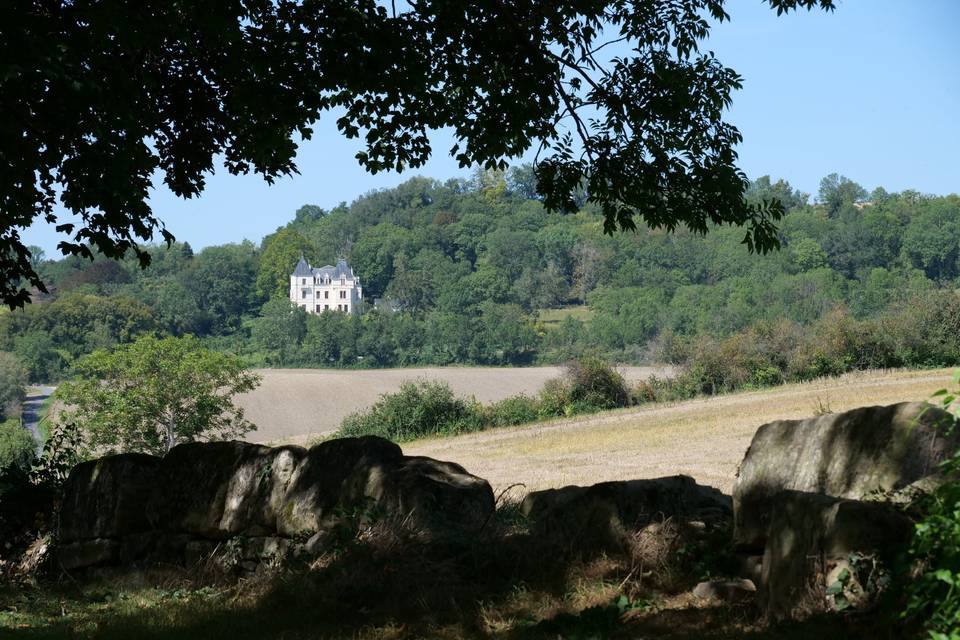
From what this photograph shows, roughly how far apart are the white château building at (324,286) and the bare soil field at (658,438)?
441ft

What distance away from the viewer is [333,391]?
94.8m

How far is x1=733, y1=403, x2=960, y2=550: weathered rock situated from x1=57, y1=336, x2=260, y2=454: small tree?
36579 millimetres

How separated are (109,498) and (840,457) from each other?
7.72 meters

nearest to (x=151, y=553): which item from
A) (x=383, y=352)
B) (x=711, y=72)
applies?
(x=711, y=72)

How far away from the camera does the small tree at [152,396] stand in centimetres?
4116

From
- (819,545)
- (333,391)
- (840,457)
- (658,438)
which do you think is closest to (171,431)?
(658,438)

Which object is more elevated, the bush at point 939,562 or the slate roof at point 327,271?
the slate roof at point 327,271

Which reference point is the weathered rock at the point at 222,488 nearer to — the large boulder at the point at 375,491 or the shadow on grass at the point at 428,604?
the large boulder at the point at 375,491

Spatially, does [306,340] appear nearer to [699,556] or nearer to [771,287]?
[771,287]

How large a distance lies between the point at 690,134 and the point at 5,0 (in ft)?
25.6

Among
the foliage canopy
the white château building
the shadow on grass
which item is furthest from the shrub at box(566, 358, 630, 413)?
the white château building

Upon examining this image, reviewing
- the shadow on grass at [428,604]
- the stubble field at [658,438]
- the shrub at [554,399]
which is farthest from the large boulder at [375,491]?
the shrub at [554,399]

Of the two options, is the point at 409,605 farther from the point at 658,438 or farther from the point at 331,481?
the point at 658,438

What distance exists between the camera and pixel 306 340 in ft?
463
